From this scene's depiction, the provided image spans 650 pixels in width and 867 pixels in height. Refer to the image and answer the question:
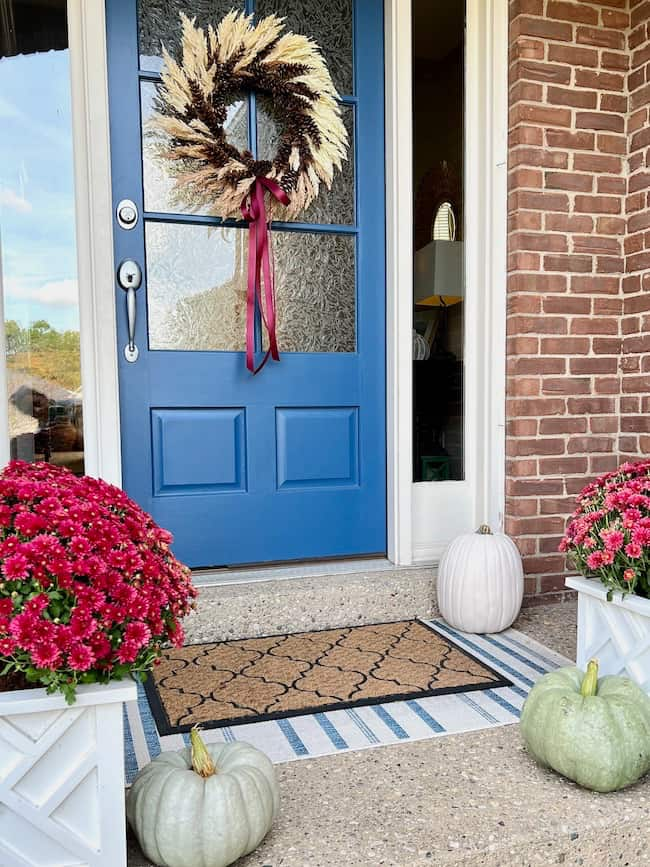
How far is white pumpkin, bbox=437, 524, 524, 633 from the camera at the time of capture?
1.82 m

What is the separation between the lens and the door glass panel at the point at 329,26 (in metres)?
1.99

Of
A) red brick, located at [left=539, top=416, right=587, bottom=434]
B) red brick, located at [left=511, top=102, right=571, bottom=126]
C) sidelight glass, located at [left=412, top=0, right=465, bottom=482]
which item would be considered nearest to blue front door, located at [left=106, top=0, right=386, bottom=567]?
sidelight glass, located at [left=412, top=0, right=465, bottom=482]

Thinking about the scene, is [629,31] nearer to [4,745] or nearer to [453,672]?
[453,672]

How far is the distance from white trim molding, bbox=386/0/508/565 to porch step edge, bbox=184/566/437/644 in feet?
0.48

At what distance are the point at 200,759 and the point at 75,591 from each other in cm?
32

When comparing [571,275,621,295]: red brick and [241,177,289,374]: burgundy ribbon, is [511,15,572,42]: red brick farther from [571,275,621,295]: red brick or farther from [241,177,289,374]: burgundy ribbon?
[241,177,289,374]: burgundy ribbon

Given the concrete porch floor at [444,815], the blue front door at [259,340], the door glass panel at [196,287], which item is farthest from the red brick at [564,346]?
the concrete porch floor at [444,815]

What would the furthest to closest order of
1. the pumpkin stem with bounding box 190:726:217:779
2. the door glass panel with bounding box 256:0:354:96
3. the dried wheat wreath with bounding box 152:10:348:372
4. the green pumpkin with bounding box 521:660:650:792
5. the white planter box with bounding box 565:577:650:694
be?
1. the door glass panel with bounding box 256:0:354:96
2. the dried wheat wreath with bounding box 152:10:348:372
3. the white planter box with bounding box 565:577:650:694
4. the green pumpkin with bounding box 521:660:650:792
5. the pumpkin stem with bounding box 190:726:217:779

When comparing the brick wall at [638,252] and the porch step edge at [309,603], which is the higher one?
the brick wall at [638,252]

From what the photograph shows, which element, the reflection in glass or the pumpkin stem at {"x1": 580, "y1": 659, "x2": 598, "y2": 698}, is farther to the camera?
the reflection in glass

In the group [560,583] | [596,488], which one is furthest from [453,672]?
[560,583]

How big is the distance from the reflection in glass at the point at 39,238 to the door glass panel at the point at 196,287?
250 millimetres

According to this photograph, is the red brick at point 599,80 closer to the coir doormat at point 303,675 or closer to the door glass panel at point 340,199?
the door glass panel at point 340,199

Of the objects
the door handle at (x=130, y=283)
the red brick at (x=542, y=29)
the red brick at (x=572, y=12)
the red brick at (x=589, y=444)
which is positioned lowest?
the red brick at (x=589, y=444)
